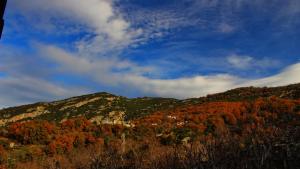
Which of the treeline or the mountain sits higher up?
the mountain

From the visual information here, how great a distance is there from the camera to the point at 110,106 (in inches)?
2490

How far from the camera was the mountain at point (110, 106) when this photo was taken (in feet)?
188

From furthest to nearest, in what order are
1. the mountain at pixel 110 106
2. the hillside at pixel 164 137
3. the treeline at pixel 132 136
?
the mountain at pixel 110 106, the treeline at pixel 132 136, the hillside at pixel 164 137

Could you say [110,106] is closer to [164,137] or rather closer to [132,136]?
[132,136]

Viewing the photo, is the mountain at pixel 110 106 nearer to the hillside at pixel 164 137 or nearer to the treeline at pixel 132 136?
the hillside at pixel 164 137

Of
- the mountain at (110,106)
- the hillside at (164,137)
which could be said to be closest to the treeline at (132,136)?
the hillside at (164,137)

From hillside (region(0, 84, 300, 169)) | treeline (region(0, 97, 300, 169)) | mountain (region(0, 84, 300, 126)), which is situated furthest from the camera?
mountain (region(0, 84, 300, 126))

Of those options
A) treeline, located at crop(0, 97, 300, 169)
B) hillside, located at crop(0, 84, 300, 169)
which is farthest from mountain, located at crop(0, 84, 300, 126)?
treeline, located at crop(0, 97, 300, 169)

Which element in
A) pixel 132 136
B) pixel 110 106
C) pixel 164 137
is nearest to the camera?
pixel 164 137

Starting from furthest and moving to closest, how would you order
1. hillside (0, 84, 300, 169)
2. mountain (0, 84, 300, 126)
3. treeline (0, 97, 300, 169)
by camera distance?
mountain (0, 84, 300, 126) → treeline (0, 97, 300, 169) → hillside (0, 84, 300, 169)

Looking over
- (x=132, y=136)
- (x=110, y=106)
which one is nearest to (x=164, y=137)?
(x=132, y=136)

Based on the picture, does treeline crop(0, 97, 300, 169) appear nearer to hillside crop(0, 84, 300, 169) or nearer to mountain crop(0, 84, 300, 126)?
hillside crop(0, 84, 300, 169)

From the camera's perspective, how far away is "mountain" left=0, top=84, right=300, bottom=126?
57.3m

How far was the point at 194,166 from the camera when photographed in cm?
1561
